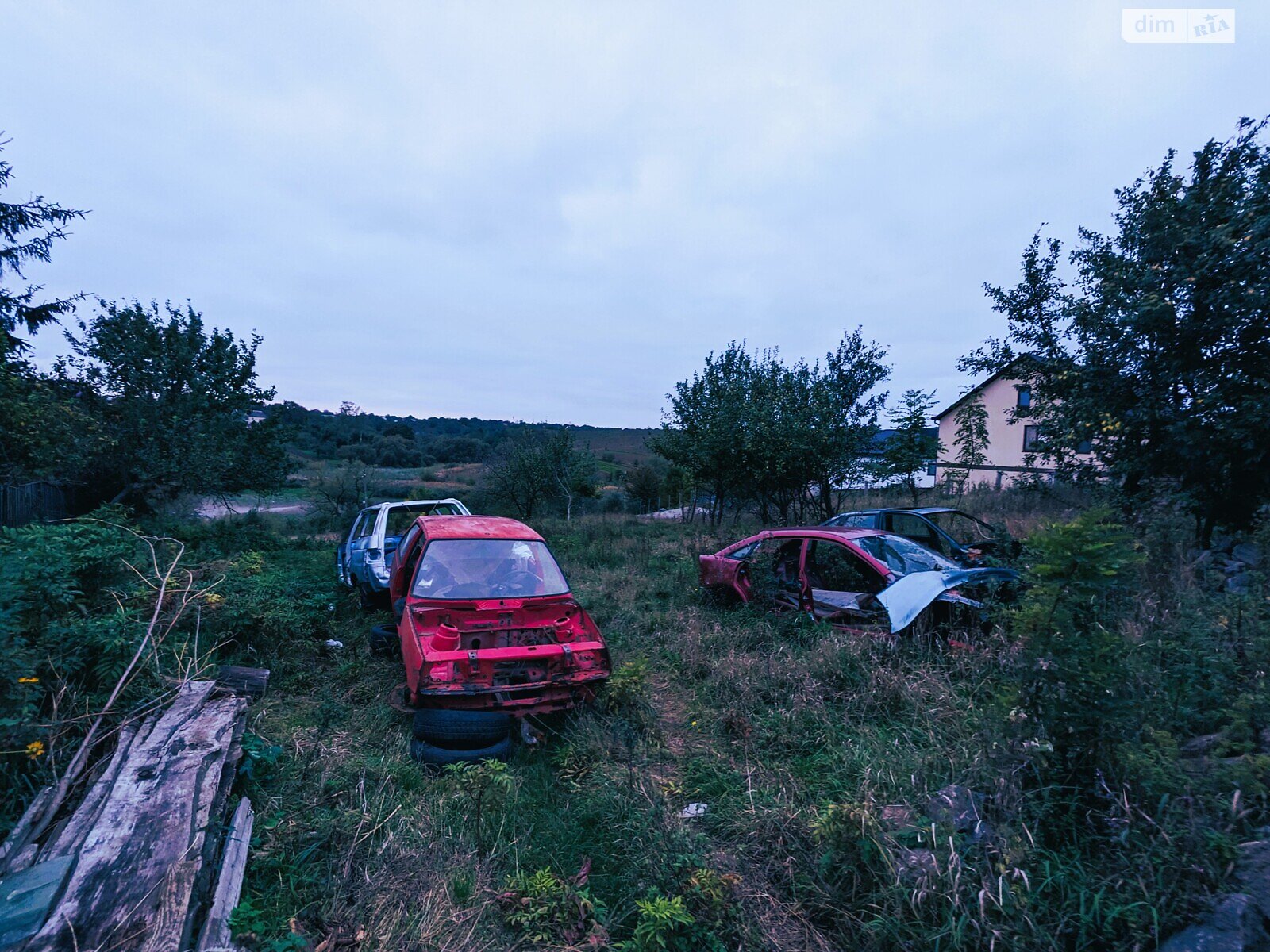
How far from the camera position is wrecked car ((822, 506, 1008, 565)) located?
21.9 feet

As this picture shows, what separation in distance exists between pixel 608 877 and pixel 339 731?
2.62m

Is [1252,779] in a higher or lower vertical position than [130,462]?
lower

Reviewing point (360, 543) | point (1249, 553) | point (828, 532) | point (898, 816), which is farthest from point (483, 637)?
point (1249, 553)

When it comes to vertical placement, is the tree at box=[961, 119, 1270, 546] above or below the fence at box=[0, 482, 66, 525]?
above

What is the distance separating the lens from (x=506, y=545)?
5.67m

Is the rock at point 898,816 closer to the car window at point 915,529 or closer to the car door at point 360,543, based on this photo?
the car window at point 915,529

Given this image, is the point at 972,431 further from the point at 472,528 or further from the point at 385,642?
the point at 385,642

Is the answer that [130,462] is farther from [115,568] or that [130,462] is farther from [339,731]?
[339,731]

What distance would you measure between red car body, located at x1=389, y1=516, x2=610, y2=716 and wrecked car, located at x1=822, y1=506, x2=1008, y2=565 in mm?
3787

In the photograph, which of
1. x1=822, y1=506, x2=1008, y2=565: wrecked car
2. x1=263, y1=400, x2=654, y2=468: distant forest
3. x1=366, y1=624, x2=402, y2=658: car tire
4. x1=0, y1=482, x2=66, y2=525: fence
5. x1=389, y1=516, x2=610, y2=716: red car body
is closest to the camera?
x1=389, y1=516, x2=610, y2=716: red car body

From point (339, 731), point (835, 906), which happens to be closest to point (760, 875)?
point (835, 906)

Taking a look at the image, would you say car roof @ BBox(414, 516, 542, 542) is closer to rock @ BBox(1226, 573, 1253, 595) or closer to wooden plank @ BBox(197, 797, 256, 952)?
wooden plank @ BBox(197, 797, 256, 952)

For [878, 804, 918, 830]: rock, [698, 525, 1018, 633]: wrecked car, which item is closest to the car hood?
[698, 525, 1018, 633]: wrecked car

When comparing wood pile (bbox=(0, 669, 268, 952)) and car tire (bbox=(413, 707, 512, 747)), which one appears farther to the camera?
car tire (bbox=(413, 707, 512, 747))
